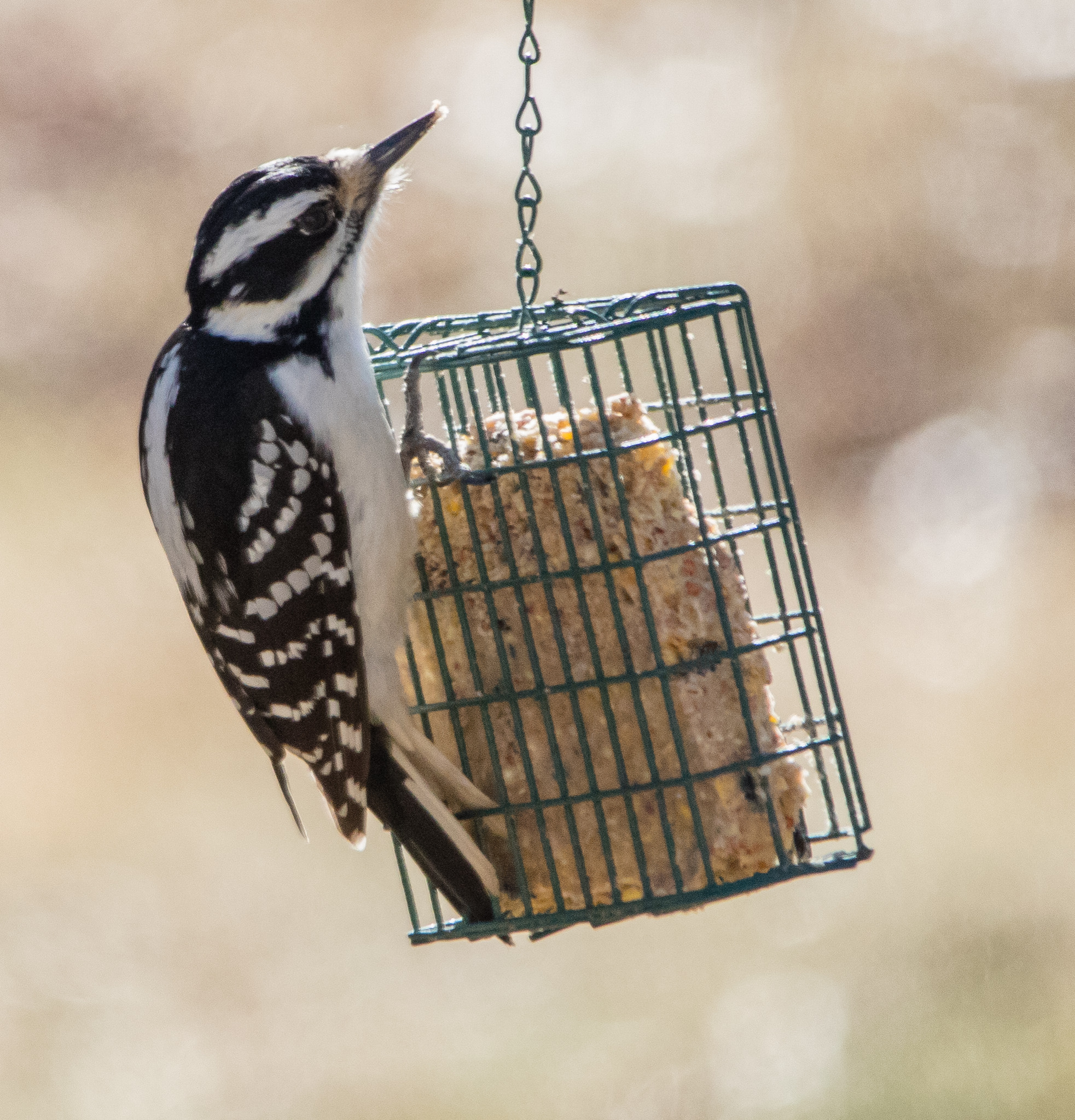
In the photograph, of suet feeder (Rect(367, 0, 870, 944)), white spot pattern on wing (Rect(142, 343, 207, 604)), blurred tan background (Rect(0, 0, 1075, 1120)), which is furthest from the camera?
blurred tan background (Rect(0, 0, 1075, 1120))

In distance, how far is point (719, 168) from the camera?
10578 millimetres

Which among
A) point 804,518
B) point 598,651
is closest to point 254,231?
point 598,651

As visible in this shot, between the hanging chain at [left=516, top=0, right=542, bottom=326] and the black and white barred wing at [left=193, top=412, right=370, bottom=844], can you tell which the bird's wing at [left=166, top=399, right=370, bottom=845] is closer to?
the black and white barred wing at [left=193, top=412, right=370, bottom=844]

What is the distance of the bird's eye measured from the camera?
364 cm

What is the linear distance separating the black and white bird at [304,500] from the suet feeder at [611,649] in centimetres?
11

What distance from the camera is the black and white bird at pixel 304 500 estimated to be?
3.58 meters

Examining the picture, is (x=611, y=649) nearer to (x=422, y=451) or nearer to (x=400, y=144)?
(x=422, y=451)

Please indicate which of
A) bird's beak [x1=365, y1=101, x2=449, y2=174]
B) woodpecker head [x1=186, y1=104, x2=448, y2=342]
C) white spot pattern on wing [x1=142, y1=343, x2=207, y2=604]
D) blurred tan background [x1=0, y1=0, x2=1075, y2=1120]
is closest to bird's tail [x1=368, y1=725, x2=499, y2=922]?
white spot pattern on wing [x1=142, y1=343, x2=207, y2=604]

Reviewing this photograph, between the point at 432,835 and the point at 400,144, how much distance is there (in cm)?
151

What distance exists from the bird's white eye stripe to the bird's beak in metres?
0.20

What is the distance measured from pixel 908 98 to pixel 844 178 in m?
0.65

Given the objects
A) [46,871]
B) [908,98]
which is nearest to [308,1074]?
[46,871]

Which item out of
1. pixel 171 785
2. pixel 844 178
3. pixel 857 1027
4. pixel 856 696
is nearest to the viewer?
pixel 857 1027

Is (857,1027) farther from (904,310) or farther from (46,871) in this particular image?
(904,310)
